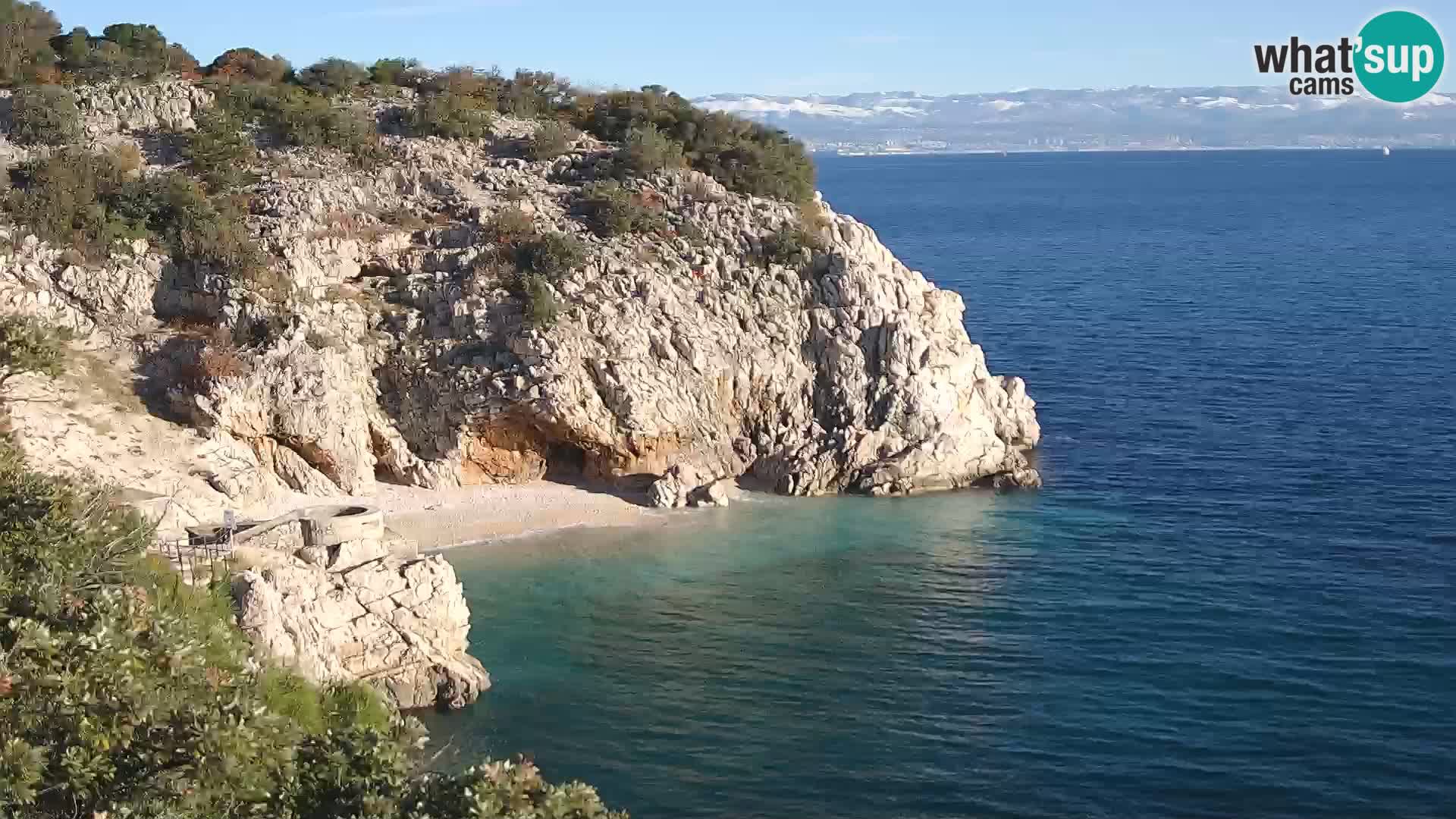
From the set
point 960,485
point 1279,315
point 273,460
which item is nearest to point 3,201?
point 273,460

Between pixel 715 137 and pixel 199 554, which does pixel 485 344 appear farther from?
pixel 199 554

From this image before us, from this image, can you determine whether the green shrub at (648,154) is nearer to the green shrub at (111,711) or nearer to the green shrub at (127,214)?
the green shrub at (127,214)

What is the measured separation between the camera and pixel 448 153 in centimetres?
4775

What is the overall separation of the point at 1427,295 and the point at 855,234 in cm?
4223

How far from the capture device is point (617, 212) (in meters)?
45.9

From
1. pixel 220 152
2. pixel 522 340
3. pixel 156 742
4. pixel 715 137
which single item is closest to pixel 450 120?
pixel 220 152

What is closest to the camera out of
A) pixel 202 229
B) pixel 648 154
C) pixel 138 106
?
pixel 202 229

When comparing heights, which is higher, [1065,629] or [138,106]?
[138,106]

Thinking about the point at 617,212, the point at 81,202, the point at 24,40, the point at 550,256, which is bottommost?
the point at 550,256

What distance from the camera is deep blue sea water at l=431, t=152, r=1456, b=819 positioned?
24.8 meters

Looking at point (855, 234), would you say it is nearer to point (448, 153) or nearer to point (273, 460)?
point (448, 153)

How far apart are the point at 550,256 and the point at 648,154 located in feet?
21.3

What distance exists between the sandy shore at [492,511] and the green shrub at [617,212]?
345 inches

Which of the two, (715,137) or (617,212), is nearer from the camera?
(617,212)
